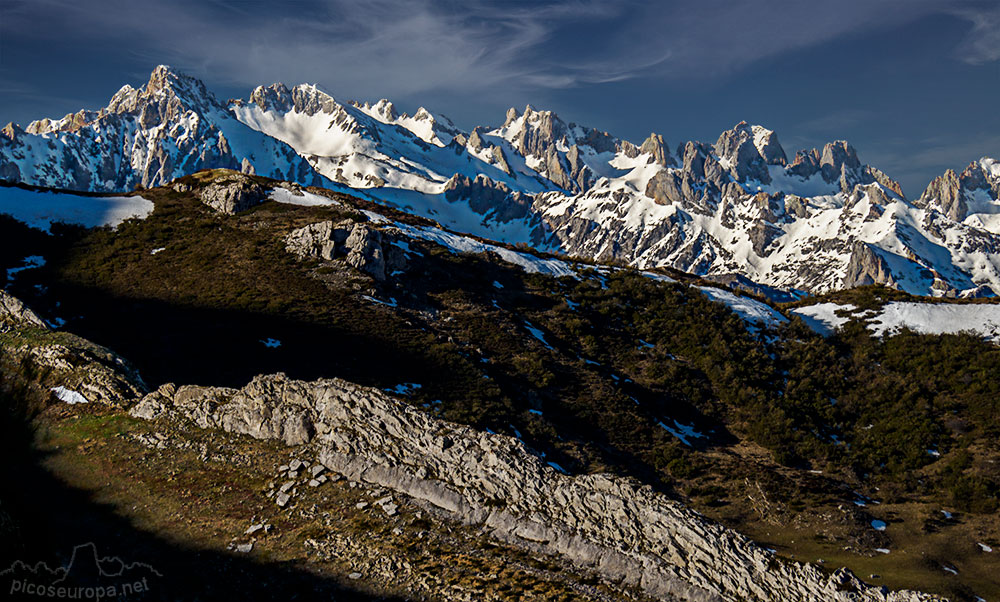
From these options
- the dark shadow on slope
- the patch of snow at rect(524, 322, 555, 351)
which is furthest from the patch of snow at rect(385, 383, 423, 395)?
Answer: the dark shadow on slope

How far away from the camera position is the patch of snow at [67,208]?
167ft

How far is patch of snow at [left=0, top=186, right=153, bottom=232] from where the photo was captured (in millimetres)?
50875

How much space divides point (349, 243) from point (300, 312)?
10.8m

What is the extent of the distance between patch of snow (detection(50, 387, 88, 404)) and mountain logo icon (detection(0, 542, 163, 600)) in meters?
7.50

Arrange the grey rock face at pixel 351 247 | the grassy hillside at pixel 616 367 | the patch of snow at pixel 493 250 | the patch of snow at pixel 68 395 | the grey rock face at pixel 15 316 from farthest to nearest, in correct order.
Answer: the patch of snow at pixel 493 250 → the grey rock face at pixel 351 247 → the grassy hillside at pixel 616 367 → the grey rock face at pixel 15 316 → the patch of snow at pixel 68 395

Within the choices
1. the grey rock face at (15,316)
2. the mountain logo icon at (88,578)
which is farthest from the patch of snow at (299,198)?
the mountain logo icon at (88,578)

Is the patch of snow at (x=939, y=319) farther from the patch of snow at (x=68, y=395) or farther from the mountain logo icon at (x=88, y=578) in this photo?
the patch of snow at (x=68, y=395)

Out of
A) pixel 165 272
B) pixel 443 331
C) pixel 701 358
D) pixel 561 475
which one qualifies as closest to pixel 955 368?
pixel 701 358

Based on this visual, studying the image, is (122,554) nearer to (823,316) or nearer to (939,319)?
(823,316)

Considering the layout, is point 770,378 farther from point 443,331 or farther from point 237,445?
point 237,445

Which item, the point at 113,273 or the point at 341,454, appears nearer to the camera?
the point at 341,454

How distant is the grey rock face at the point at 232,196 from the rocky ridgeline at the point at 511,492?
44613 millimetres

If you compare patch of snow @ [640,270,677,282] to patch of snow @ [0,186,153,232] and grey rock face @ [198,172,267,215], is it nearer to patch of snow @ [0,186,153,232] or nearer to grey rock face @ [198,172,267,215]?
grey rock face @ [198,172,267,215]

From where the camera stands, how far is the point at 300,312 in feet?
124
